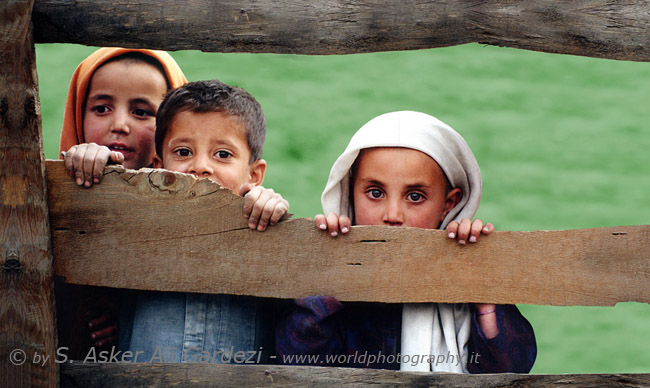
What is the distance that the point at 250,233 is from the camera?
7.13ft

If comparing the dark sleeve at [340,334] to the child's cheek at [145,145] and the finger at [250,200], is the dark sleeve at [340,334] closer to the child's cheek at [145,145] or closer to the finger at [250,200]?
the finger at [250,200]

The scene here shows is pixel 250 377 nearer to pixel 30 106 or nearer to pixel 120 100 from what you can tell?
pixel 30 106

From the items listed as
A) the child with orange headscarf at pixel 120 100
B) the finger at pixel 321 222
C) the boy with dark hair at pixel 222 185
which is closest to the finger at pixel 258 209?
the boy with dark hair at pixel 222 185

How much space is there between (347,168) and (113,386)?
0.88 meters

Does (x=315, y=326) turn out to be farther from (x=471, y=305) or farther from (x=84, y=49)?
(x=84, y=49)

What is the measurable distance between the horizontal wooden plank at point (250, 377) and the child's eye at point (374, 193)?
1.89ft

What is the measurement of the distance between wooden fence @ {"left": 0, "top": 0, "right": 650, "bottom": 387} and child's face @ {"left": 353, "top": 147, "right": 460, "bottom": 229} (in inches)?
15.9

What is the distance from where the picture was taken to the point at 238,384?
2191 mm

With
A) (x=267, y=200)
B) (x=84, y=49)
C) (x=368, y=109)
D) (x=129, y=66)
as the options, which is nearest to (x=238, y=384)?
(x=267, y=200)

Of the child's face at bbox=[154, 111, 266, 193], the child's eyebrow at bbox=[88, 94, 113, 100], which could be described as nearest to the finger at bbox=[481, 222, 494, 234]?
the child's face at bbox=[154, 111, 266, 193]

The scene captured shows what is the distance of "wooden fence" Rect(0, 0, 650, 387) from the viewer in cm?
207

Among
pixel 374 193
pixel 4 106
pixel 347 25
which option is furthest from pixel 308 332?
pixel 4 106

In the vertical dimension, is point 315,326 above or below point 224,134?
below

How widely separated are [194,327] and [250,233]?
0.38m
